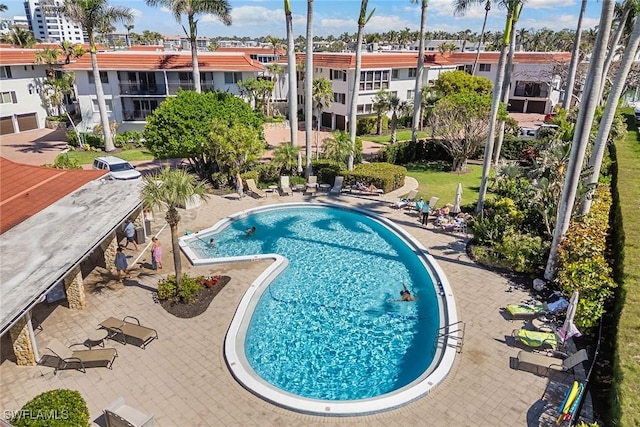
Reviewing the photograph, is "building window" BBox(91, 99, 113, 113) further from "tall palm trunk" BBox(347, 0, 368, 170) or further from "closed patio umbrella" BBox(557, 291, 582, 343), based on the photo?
"closed patio umbrella" BBox(557, 291, 582, 343)

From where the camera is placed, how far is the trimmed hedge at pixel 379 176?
2955 cm

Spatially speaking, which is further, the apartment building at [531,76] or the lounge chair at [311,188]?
the apartment building at [531,76]

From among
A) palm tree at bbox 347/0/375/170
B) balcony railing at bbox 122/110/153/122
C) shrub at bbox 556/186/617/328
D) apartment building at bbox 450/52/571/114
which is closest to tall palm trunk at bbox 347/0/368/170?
palm tree at bbox 347/0/375/170

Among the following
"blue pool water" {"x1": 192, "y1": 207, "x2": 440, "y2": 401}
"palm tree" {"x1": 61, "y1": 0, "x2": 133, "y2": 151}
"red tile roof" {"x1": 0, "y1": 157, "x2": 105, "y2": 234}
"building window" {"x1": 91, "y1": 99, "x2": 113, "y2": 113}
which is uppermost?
"palm tree" {"x1": 61, "y1": 0, "x2": 133, "y2": 151}

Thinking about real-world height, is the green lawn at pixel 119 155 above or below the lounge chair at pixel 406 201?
below

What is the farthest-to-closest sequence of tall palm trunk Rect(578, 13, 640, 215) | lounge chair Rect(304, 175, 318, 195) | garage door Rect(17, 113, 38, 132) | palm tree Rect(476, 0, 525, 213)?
garage door Rect(17, 113, 38, 132)
lounge chair Rect(304, 175, 318, 195)
palm tree Rect(476, 0, 525, 213)
tall palm trunk Rect(578, 13, 640, 215)

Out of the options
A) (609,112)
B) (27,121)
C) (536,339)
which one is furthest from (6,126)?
(609,112)

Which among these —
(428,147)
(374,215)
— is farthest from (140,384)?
(428,147)

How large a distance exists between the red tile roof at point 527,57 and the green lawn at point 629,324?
145 ft

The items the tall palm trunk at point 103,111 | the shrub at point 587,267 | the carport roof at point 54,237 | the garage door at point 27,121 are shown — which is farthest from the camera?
the garage door at point 27,121

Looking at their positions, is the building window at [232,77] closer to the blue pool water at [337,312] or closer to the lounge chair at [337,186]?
the lounge chair at [337,186]

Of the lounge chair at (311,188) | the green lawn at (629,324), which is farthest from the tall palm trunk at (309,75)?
the green lawn at (629,324)

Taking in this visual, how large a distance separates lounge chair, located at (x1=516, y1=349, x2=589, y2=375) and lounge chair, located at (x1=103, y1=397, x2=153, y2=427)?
34.8 ft

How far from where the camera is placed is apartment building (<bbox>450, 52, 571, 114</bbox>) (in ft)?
195
